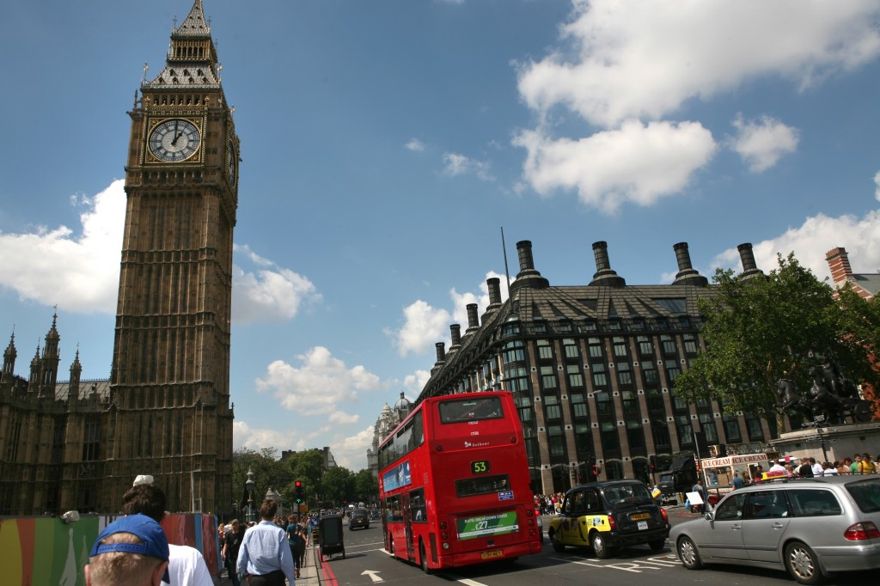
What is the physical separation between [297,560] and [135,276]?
5049 centimetres

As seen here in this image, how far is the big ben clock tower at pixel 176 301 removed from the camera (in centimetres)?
5603

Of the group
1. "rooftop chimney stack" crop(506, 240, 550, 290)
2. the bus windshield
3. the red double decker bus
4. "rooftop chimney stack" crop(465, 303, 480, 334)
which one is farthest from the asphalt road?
"rooftop chimney stack" crop(465, 303, 480, 334)

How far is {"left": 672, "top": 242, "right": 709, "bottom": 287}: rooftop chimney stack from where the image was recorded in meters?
86.8

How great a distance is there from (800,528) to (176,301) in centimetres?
6143

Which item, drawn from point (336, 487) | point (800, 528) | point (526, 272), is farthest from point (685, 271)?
point (336, 487)

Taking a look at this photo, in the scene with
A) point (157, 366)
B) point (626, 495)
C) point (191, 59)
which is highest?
point (191, 59)

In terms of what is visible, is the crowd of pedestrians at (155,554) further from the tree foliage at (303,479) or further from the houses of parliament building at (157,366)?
the tree foliage at (303,479)

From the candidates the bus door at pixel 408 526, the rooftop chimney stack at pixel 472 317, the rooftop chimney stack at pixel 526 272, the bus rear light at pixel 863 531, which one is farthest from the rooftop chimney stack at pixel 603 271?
the bus rear light at pixel 863 531

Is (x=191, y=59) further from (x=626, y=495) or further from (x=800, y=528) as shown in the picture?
(x=800, y=528)

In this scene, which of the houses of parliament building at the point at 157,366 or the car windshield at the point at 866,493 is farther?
the houses of parliament building at the point at 157,366

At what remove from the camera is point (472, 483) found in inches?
571

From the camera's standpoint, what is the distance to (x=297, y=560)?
18984 millimetres

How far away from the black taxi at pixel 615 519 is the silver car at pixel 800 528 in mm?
2820

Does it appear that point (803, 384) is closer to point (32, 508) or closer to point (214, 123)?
point (214, 123)
